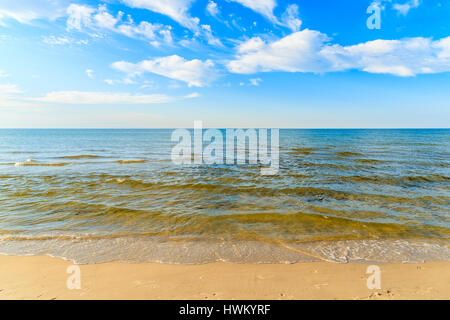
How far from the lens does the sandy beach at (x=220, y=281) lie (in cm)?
392

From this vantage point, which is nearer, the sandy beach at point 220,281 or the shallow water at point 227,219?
the sandy beach at point 220,281

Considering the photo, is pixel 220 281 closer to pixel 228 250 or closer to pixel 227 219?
pixel 228 250

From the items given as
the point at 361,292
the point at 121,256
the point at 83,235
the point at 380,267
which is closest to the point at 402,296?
the point at 361,292

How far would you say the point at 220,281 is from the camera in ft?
14.1

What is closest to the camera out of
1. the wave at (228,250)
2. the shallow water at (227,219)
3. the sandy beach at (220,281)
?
the sandy beach at (220,281)

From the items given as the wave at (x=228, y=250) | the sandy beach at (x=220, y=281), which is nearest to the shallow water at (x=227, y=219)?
the wave at (x=228, y=250)

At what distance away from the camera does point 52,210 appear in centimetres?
847

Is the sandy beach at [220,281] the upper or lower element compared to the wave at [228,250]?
upper

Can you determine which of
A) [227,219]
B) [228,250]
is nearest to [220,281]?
[228,250]

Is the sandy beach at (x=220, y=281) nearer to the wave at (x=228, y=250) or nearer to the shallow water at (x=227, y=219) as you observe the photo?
the wave at (x=228, y=250)

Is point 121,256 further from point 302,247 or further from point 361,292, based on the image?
point 361,292

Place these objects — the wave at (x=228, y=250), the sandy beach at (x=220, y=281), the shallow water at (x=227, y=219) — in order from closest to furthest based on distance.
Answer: the sandy beach at (x=220, y=281) → the wave at (x=228, y=250) → the shallow water at (x=227, y=219)

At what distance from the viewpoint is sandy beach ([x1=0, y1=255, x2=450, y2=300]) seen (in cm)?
392

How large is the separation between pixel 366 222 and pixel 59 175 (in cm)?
1774
